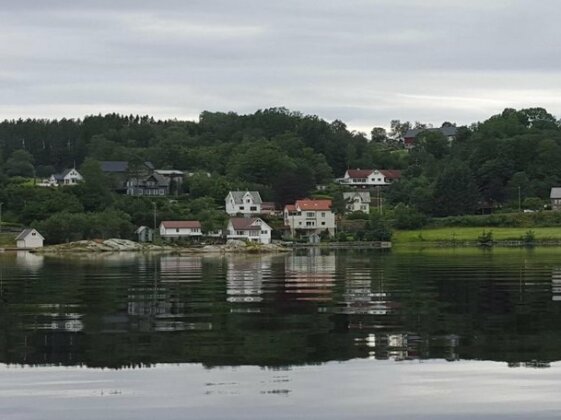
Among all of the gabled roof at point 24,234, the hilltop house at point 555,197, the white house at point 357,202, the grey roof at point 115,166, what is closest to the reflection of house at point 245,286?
the gabled roof at point 24,234

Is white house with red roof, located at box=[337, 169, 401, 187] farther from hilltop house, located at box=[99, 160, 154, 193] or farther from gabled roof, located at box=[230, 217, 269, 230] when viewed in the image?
gabled roof, located at box=[230, 217, 269, 230]

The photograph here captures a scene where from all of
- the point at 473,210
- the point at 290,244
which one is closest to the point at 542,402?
the point at 290,244

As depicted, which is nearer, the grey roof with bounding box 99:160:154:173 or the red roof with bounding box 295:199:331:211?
the red roof with bounding box 295:199:331:211

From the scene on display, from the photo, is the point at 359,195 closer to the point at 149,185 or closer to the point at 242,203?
the point at 242,203

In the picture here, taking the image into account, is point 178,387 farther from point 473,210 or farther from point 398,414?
point 473,210

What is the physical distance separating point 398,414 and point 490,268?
36018 millimetres

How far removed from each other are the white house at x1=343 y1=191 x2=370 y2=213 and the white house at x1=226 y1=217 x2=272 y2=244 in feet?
68.9

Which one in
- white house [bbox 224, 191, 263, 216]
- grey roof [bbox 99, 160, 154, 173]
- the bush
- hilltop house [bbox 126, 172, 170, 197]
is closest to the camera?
the bush

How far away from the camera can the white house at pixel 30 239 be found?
3762 inches

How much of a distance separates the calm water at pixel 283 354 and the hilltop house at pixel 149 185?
330 ft

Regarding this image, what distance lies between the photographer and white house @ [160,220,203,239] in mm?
105562

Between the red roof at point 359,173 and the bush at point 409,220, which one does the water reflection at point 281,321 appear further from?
the red roof at point 359,173

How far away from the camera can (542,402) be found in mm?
13898

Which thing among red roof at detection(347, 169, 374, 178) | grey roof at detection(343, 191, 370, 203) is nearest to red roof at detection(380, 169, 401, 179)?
red roof at detection(347, 169, 374, 178)
